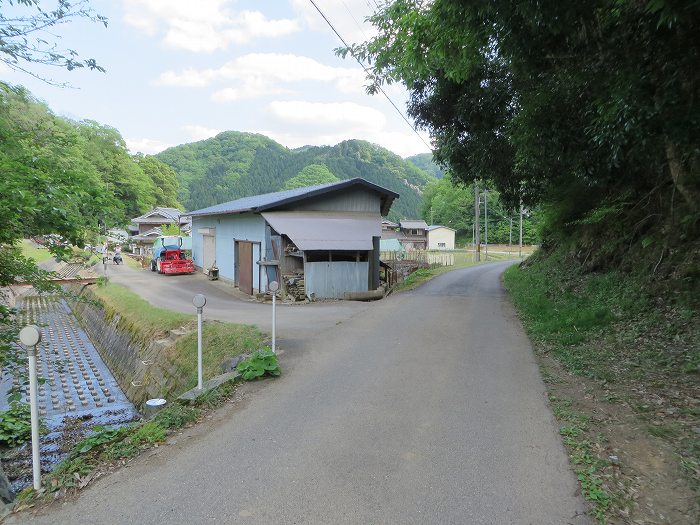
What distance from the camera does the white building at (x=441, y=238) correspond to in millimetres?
72062

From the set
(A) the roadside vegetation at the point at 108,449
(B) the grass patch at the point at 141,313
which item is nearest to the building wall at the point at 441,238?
(B) the grass patch at the point at 141,313

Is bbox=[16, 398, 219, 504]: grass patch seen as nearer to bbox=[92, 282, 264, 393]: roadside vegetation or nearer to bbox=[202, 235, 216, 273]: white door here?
bbox=[92, 282, 264, 393]: roadside vegetation

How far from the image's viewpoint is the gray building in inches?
630

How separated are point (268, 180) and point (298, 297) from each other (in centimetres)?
7211

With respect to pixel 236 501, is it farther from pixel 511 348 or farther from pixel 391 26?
pixel 391 26

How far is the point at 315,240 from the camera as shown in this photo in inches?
613

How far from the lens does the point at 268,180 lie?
3329 inches

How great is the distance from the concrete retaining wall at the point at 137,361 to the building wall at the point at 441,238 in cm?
6015

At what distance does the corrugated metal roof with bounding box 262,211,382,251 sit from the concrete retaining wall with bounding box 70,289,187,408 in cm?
578

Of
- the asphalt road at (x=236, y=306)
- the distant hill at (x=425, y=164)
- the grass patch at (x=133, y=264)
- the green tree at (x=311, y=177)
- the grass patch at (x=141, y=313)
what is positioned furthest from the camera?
the distant hill at (x=425, y=164)

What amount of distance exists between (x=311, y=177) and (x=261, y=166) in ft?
45.0

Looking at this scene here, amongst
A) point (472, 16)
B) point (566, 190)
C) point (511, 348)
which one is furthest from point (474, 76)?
point (511, 348)

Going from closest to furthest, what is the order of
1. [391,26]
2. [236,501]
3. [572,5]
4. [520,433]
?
1. [236,501]
2. [520,433]
3. [572,5]
4. [391,26]

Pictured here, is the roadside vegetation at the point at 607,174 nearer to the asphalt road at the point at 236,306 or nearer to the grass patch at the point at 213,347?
the asphalt road at the point at 236,306
